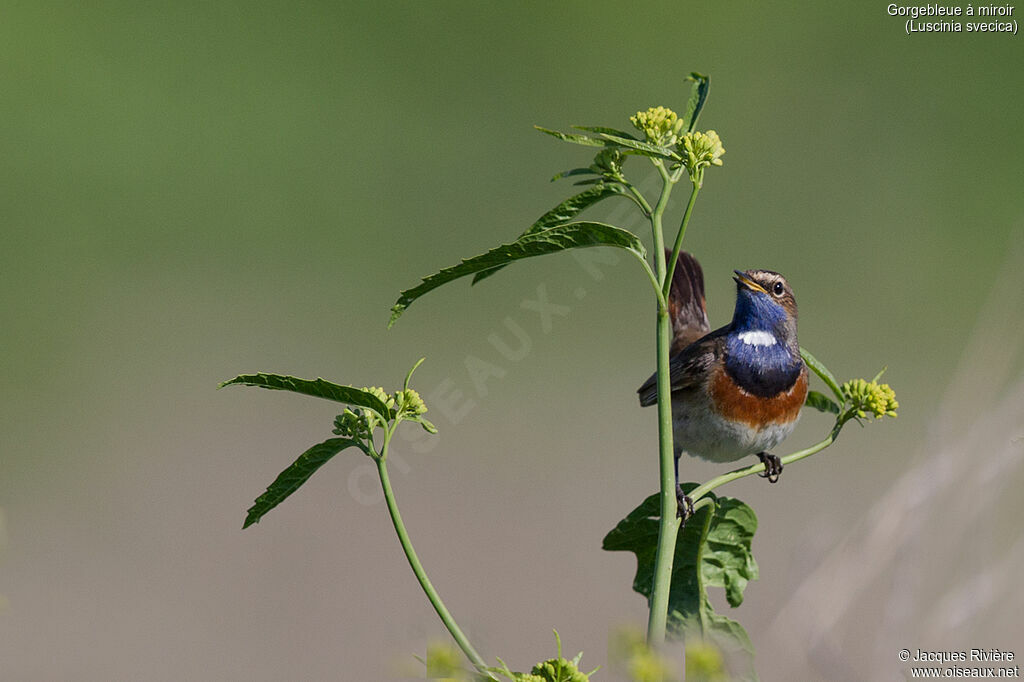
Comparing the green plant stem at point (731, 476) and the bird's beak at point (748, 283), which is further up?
the bird's beak at point (748, 283)

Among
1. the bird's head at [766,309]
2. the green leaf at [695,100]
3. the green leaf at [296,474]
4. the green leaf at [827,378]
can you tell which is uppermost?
the bird's head at [766,309]

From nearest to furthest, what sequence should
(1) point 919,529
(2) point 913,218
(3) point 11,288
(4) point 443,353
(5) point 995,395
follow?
(1) point 919,529 → (5) point 995,395 → (4) point 443,353 → (3) point 11,288 → (2) point 913,218

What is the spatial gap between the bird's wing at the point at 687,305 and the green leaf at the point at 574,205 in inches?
71.7

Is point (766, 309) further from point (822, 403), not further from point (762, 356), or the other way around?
point (822, 403)

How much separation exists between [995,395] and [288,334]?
6.12m

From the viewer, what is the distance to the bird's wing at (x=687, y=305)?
3203 millimetres

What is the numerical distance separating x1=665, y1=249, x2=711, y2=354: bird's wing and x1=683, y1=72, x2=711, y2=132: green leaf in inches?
67.5

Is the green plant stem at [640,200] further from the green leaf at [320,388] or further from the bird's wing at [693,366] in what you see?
the bird's wing at [693,366]

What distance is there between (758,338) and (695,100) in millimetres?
1490

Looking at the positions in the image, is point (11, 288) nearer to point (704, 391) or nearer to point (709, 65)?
point (709, 65)

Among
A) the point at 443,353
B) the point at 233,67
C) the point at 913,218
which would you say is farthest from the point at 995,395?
the point at 233,67

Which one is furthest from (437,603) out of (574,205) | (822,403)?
(822,403)

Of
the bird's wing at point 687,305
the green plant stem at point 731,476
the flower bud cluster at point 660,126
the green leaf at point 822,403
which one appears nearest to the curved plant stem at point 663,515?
the green plant stem at point 731,476

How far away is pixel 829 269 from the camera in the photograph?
362 inches
